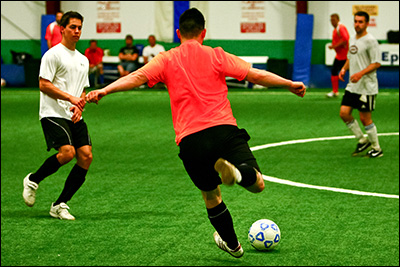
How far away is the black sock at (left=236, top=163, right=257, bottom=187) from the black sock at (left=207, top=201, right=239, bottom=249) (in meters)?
0.88

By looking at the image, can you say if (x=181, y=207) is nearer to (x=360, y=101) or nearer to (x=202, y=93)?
(x=360, y=101)

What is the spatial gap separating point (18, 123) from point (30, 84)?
10.1 meters

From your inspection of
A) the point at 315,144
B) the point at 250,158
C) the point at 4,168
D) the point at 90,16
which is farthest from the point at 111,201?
the point at 90,16

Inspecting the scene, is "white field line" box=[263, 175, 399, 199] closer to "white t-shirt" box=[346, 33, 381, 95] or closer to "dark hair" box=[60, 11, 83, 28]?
"white t-shirt" box=[346, 33, 381, 95]

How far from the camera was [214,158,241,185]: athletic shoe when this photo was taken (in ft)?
13.5

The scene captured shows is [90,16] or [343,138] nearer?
[343,138]

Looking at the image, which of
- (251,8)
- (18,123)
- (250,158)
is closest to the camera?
(250,158)

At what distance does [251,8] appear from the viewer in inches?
1304

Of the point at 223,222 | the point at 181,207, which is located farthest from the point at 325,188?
the point at 223,222

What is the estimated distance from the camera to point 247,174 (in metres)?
4.44

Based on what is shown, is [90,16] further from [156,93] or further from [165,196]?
[165,196]

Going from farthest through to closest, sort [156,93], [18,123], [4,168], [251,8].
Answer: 1. [251,8]
2. [156,93]
3. [18,123]
4. [4,168]

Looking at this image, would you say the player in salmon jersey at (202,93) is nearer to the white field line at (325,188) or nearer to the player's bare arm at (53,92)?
the player's bare arm at (53,92)

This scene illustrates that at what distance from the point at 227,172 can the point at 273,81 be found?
0.57m
